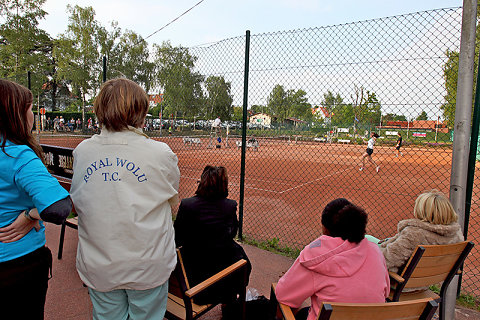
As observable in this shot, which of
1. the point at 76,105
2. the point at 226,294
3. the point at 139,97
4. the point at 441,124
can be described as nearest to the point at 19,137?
the point at 139,97

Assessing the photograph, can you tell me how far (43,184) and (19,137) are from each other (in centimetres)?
31

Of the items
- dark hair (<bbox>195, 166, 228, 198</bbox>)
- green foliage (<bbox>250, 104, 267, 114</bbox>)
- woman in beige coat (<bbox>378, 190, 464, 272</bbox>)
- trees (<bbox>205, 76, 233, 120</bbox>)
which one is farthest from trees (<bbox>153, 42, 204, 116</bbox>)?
woman in beige coat (<bbox>378, 190, 464, 272</bbox>)

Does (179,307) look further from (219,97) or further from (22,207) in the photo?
(219,97)

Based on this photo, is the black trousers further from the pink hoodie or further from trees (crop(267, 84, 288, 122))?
trees (crop(267, 84, 288, 122))

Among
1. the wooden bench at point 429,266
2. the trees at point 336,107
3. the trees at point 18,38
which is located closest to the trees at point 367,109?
the trees at point 336,107

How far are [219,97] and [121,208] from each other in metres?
3.43

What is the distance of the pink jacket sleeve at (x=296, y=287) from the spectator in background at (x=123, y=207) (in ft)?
2.18

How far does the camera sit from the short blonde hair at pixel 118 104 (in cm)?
140

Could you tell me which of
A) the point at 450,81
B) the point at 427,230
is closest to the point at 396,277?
the point at 427,230

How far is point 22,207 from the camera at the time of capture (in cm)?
135

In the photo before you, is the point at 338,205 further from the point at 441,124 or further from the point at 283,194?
the point at 283,194

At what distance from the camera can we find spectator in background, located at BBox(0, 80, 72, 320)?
1249 mm

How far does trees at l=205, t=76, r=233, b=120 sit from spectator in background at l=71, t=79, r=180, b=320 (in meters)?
3.03

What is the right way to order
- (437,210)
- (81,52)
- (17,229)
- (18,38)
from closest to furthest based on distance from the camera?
(17,229) → (437,210) → (18,38) → (81,52)
